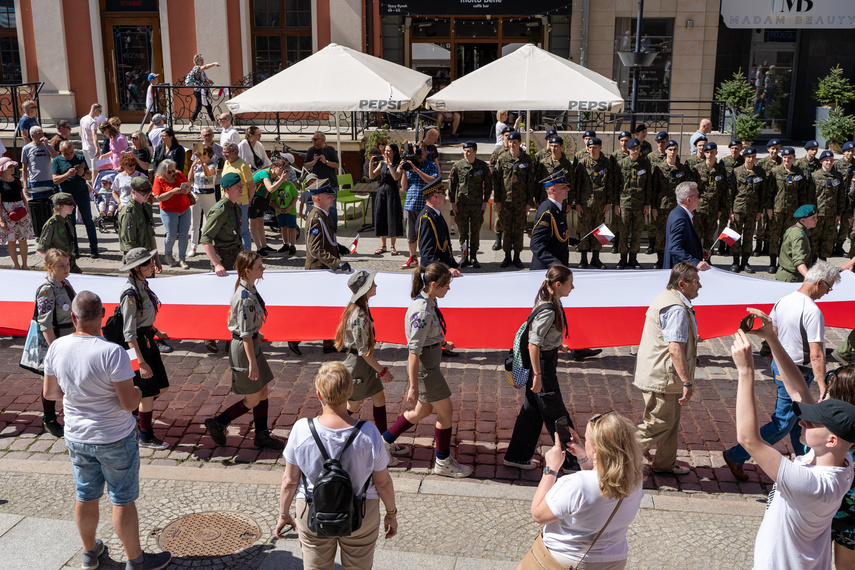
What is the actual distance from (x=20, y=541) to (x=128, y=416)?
1.34 metres

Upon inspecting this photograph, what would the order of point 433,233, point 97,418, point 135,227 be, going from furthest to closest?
point 135,227 → point 433,233 → point 97,418

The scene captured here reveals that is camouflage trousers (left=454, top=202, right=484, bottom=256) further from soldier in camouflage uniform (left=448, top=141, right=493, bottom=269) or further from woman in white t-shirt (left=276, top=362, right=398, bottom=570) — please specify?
woman in white t-shirt (left=276, top=362, right=398, bottom=570)

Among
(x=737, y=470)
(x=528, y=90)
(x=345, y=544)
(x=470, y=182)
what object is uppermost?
(x=528, y=90)

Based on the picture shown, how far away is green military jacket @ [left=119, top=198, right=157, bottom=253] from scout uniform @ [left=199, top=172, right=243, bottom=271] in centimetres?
129

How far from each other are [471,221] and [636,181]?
2794 millimetres

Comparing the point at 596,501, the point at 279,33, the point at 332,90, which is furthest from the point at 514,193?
the point at 279,33

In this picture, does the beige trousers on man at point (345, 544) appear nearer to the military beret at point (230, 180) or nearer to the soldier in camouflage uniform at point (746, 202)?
the military beret at point (230, 180)

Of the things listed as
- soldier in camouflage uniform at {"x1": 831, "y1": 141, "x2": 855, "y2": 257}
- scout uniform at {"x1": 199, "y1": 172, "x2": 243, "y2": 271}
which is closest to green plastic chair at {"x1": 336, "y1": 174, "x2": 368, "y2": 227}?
scout uniform at {"x1": 199, "y1": 172, "x2": 243, "y2": 271}

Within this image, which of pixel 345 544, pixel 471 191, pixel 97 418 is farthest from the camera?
pixel 471 191

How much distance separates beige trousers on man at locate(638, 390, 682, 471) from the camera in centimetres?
663

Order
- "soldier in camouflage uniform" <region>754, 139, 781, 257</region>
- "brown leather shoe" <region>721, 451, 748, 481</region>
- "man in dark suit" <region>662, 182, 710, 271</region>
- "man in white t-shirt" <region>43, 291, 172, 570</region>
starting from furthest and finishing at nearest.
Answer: "soldier in camouflage uniform" <region>754, 139, 781, 257</region>, "man in dark suit" <region>662, 182, 710, 271</region>, "brown leather shoe" <region>721, 451, 748, 481</region>, "man in white t-shirt" <region>43, 291, 172, 570</region>

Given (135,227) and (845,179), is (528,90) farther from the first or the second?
(135,227)

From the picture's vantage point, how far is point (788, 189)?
1370 cm

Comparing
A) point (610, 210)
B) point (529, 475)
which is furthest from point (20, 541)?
point (610, 210)
